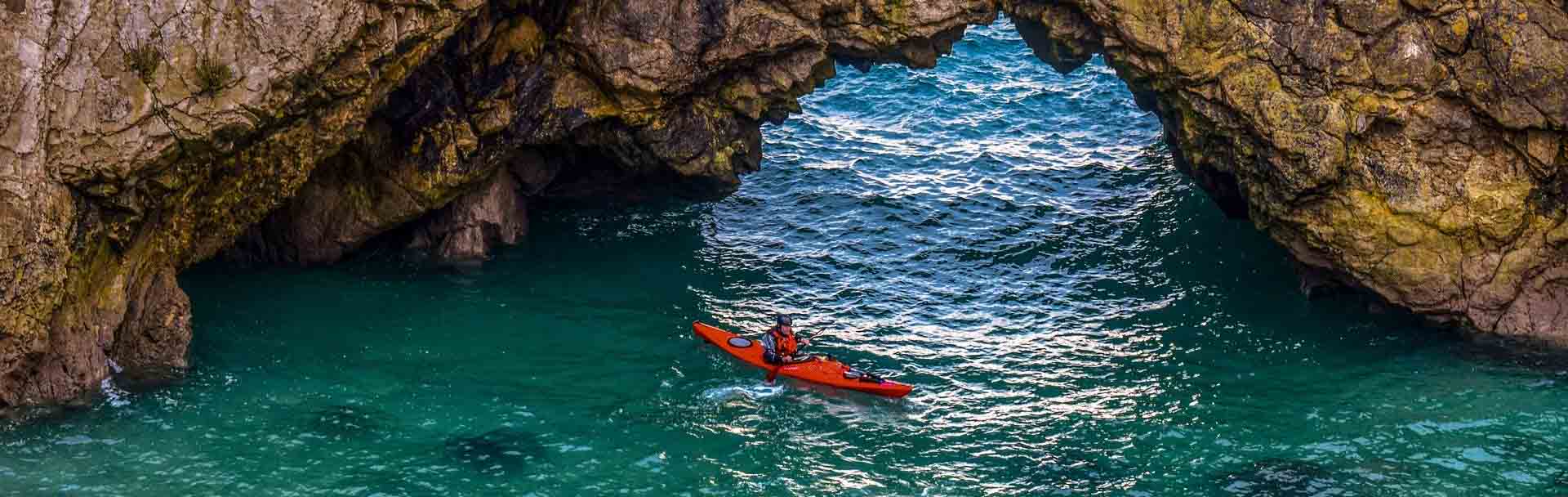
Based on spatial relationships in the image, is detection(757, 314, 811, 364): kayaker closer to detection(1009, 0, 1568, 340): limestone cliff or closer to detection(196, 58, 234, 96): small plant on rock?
detection(1009, 0, 1568, 340): limestone cliff

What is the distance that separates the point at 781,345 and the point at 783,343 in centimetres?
8

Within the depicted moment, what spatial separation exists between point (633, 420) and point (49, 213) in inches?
467

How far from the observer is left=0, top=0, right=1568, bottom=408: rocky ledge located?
27812mm

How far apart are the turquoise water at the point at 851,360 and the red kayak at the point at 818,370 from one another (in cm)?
32

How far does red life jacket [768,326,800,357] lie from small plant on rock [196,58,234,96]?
1249cm

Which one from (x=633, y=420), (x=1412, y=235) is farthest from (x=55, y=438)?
(x=1412, y=235)

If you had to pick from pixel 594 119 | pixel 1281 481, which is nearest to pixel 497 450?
pixel 594 119

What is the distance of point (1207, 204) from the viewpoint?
143 feet

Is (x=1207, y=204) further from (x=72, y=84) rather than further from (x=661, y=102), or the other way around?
(x=72, y=84)

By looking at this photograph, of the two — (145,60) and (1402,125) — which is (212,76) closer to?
(145,60)

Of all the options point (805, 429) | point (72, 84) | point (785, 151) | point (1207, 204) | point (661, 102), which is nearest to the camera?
point (72, 84)

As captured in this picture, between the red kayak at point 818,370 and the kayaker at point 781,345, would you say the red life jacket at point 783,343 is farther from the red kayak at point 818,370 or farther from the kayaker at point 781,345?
the red kayak at point 818,370

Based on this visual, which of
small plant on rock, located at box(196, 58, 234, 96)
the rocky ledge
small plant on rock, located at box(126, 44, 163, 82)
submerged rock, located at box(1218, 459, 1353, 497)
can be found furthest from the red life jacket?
small plant on rock, located at box(126, 44, 163, 82)

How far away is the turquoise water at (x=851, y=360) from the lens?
28422 millimetres
